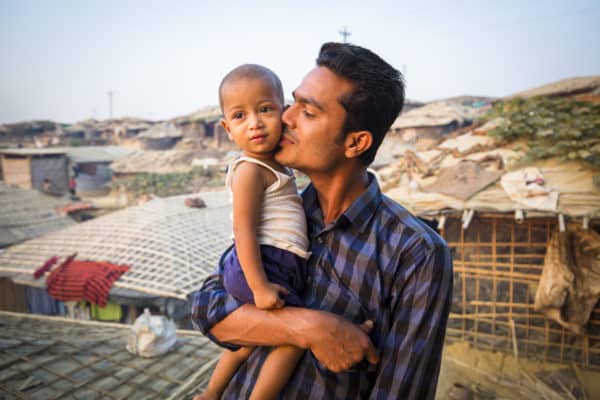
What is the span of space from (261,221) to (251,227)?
4.2 inches

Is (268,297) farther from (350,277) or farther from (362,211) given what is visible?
(362,211)

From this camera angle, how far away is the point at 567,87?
11.0 m

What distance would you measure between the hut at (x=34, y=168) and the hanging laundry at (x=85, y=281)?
17572mm

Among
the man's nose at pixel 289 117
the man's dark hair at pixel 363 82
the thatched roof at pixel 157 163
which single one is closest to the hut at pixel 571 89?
the man's dark hair at pixel 363 82

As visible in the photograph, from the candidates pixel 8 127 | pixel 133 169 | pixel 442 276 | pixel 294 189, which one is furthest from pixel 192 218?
pixel 8 127

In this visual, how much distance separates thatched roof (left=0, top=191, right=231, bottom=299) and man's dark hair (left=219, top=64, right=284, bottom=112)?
5390 mm

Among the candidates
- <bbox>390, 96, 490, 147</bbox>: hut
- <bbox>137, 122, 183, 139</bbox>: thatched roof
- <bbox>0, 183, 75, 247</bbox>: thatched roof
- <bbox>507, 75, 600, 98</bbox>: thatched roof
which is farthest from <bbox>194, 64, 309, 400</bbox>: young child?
<bbox>137, 122, 183, 139</bbox>: thatched roof

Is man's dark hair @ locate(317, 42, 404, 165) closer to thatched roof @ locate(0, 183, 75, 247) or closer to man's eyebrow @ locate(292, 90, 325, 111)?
man's eyebrow @ locate(292, 90, 325, 111)

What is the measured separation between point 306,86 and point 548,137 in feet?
28.0

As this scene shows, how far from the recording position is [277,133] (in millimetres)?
1681

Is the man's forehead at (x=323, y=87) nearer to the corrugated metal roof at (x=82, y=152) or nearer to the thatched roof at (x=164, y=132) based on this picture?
the corrugated metal roof at (x=82, y=152)

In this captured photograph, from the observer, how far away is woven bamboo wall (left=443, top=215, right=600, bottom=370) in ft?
21.0

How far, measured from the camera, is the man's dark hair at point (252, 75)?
1.68 m

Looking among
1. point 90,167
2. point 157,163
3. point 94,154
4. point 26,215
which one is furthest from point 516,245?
point 94,154
